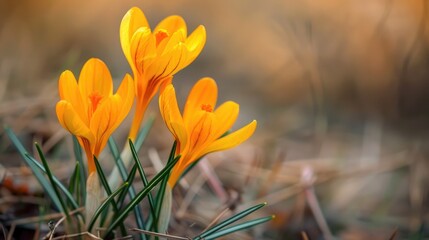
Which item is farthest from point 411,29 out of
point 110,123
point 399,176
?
point 110,123

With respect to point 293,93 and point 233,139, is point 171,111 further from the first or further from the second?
point 293,93

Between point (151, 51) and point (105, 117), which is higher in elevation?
point (151, 51)

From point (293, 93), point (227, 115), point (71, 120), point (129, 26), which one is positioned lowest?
point (71, 120)

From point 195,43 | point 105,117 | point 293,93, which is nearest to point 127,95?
point 105,117

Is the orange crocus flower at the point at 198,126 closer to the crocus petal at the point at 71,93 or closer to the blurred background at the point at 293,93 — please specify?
the crocus petal at the point at 71,93

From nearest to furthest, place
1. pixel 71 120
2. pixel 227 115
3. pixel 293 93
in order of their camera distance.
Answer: pixel 71 120 < pixel 227 115 < pixel 293 93

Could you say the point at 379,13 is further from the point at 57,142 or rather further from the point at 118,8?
the point at 57,142

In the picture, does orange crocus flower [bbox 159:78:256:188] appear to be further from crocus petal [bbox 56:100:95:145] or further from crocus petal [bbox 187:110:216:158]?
crocus petal [bbox 56:100:95:145]
